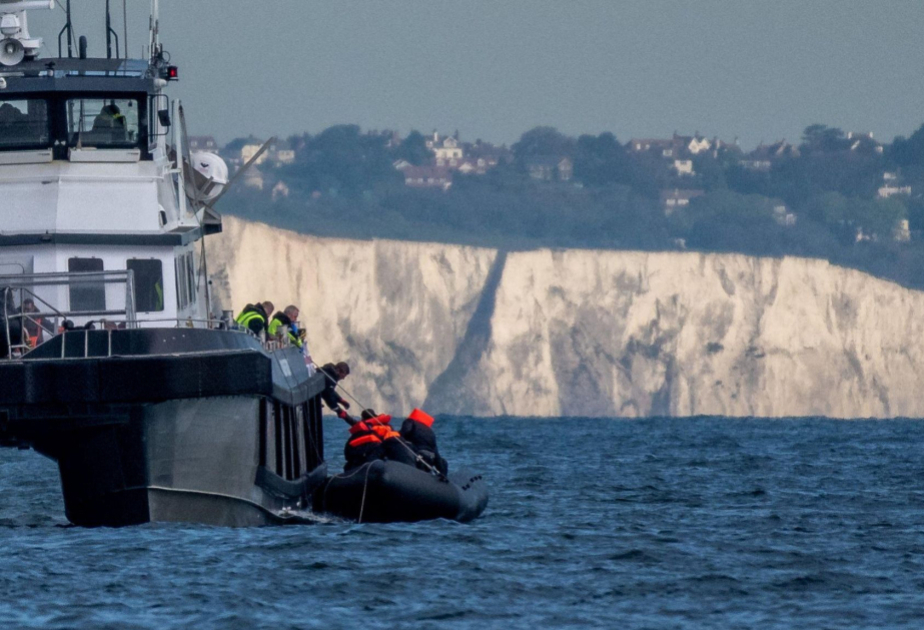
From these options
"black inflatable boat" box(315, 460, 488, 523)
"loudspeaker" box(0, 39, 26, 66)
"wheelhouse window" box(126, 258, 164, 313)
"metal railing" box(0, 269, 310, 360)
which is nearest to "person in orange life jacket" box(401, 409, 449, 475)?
"black inflatable boat" box(315, 460, 488, 523)

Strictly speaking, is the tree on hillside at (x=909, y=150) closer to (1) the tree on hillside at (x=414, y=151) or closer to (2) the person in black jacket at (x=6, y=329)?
(1) the tree on hillside at (x=414, y=151)

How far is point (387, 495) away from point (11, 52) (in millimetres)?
7400

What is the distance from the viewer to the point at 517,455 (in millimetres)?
45906

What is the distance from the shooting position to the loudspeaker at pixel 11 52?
2467 centimetres

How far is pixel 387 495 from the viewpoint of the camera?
2364 centimetres

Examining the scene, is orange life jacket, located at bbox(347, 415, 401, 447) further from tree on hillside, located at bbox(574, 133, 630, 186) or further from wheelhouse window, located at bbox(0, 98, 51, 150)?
tree on hillside, located at bbox(574, 133, 630, 186)

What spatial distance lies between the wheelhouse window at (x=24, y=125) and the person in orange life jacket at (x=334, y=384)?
5.71m

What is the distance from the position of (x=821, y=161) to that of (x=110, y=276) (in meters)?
159

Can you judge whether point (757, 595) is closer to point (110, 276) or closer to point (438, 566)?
point (438, 566)

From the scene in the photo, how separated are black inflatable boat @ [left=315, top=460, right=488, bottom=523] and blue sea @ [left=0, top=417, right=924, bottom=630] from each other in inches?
9.2

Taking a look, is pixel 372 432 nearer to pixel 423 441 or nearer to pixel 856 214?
pixel 423 441

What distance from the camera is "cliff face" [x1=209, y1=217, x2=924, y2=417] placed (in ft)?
328

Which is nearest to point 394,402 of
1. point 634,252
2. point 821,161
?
point 634,252

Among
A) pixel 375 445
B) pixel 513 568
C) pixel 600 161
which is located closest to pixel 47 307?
pixel 375 445
